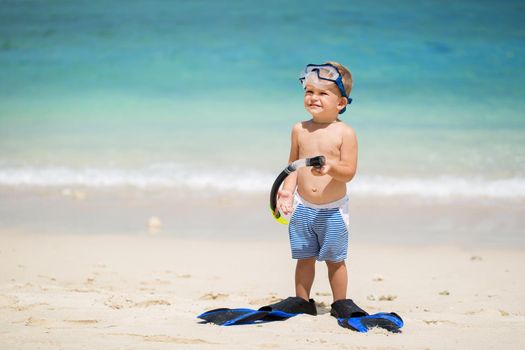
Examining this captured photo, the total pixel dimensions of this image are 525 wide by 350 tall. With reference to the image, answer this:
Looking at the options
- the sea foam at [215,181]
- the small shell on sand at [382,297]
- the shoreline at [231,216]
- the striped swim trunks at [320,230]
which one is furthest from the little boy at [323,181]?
the sea foam at [215,181]

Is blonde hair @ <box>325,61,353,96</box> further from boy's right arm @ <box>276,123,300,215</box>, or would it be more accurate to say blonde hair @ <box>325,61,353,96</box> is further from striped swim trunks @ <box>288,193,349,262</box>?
striped swim trunks @ <box>288,193,349,262</box>

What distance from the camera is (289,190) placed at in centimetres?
398

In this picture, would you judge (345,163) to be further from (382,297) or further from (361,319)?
(382,297)

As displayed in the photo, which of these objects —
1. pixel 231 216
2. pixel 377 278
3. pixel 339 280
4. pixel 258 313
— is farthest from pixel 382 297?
pixel 231 216

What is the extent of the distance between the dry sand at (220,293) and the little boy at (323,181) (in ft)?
1.17

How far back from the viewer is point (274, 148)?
10211 mm

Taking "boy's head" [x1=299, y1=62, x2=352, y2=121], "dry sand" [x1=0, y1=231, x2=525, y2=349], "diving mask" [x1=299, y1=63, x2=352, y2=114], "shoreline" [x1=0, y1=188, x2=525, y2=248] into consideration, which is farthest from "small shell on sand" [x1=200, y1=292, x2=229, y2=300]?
"shoreline" [x1=0, y1=188, x2=525, y2=248]

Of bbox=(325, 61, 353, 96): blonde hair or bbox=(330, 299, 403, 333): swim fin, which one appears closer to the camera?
bbox=(330, 299, 403, 333): swim fin

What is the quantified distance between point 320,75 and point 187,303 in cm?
141

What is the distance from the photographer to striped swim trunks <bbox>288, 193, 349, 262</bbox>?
156 inches

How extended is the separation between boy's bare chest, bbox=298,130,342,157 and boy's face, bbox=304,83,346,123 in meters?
0.09

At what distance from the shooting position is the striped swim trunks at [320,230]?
396 centimetres

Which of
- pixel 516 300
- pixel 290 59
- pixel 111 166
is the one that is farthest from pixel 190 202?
pixel 290 59

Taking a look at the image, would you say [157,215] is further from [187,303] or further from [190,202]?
[187,303]
